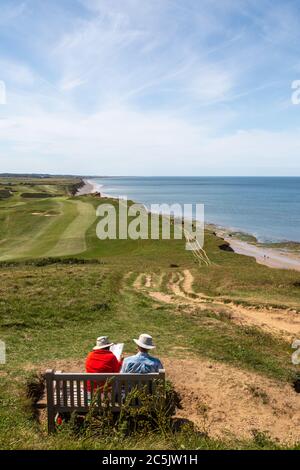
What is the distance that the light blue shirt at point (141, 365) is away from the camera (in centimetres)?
731

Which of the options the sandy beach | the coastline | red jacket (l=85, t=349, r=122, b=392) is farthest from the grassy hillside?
the coastline

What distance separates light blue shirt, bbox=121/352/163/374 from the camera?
288 inches

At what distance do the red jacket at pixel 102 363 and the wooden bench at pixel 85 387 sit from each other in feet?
1.80

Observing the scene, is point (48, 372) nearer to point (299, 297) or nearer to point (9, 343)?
point (9, 343)

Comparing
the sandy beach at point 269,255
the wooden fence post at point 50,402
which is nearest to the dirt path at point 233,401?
the wooden fence post at point 50,402

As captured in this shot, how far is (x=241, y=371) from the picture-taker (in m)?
9.84

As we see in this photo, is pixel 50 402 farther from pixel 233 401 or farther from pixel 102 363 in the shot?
pixel 233 401

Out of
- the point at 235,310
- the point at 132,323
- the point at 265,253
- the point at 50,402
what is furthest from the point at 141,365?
the point at 265,253

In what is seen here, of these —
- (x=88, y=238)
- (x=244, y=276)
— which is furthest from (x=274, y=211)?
(x=244, y=276)

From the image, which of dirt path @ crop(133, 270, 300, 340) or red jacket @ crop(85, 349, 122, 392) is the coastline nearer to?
dirt path @ crop(133, 270, 300, 340)

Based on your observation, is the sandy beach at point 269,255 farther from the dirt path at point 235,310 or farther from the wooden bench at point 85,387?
the wooden bench at point 85,387

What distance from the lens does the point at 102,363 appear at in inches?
291
